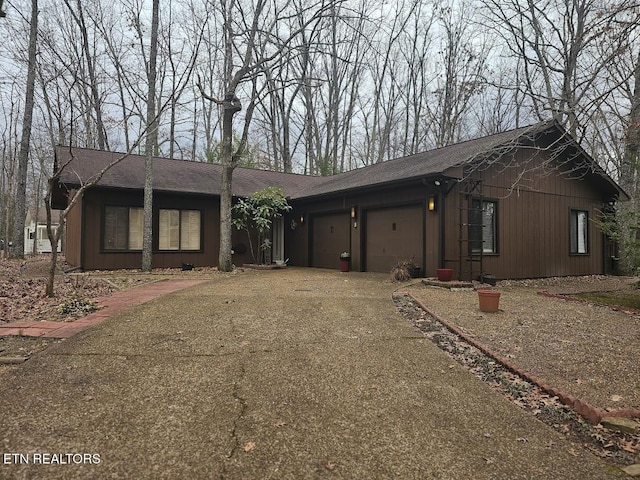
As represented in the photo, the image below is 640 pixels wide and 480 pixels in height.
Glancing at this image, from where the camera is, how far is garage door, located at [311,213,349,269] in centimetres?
1250

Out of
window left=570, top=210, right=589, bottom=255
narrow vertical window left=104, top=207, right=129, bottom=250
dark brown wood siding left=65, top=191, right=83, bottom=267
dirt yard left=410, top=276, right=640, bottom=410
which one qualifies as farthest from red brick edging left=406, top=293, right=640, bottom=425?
dark brown wood siding left=65, top=191, right=83, bottom=267

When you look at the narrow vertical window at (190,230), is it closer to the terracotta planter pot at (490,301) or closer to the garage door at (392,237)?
the garage door at (392,237)

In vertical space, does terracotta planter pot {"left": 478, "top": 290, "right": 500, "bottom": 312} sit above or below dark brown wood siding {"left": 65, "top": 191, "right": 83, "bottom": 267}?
below

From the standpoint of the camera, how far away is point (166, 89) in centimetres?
1437

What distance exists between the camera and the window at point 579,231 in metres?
12.2

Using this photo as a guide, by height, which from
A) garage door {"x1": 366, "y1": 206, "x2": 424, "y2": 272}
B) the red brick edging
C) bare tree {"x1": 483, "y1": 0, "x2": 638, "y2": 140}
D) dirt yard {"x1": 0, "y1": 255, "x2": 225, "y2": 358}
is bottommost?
the red brick edging

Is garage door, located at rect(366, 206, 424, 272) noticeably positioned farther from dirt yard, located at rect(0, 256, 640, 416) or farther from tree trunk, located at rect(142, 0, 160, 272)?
tree trunk, located at rect(142, 0, 160, 272)

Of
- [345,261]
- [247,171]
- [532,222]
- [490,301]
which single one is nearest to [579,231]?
[532,222]

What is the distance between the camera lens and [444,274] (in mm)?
8609

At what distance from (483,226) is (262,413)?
851cm

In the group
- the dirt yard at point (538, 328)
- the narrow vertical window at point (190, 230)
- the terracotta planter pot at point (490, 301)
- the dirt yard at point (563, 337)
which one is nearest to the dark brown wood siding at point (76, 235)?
the narrow vertical window at point (190, 230)

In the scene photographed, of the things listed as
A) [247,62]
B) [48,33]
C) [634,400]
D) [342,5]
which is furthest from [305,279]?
[48,33]

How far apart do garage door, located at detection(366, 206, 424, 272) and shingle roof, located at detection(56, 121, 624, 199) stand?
3.31 feet

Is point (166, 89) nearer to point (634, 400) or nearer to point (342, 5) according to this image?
point (342, 5)
